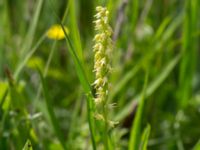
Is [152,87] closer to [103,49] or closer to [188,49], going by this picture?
[188,49]

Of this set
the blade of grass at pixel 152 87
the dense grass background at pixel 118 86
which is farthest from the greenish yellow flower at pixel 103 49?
the blade of grass at pixel 152 87

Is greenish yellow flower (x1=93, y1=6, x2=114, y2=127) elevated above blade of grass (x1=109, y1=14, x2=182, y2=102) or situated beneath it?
elevated above

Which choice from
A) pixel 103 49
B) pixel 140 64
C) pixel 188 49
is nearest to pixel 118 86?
pixel 140 64

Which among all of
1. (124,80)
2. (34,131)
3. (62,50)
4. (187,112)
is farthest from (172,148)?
(62,50)

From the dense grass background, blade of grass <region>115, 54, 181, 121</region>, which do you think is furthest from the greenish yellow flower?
blade of grass <region>115, 54, 181, 121</region>

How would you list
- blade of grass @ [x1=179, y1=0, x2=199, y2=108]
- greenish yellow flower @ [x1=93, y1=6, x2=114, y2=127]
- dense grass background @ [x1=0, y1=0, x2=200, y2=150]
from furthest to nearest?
blade of grass @ [x1=179, y1=0, x2=199, y2=108] < dense grass background @ [x1=0, y1=0, x2=200, y2=150] < greenish yellow flower @ [x1=93, y1=6, x2=114, y2=127]

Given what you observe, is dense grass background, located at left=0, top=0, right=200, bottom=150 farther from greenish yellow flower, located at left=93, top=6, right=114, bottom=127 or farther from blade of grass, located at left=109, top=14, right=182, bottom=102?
greenish yellow flower, located at left=93, top=6, right=114, bottom=127

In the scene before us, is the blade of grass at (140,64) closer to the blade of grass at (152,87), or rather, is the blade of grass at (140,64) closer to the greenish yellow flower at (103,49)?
the blade of grass at (152,87)

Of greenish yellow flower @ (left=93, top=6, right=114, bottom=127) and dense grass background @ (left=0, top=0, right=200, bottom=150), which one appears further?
dense grass background @ (left=0, top=0, right=200, bottom=150)

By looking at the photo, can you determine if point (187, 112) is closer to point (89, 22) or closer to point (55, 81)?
point (55, 81)
